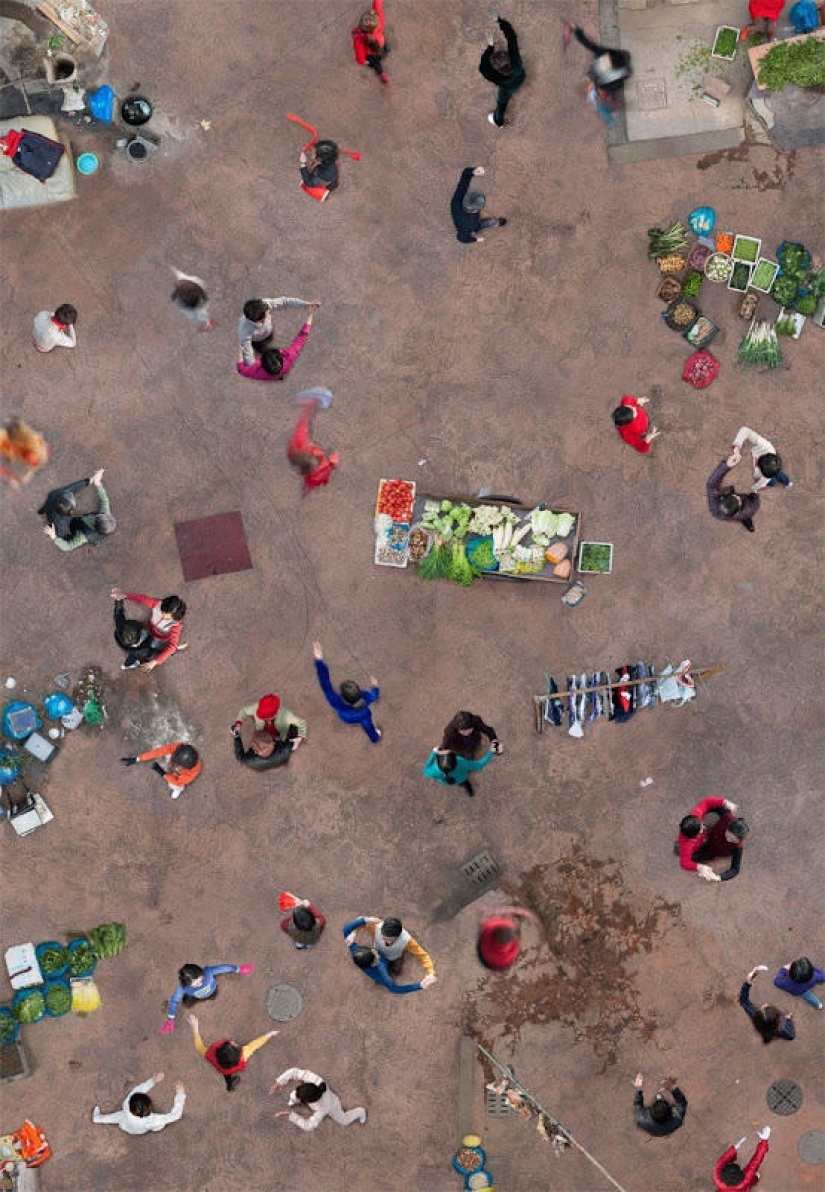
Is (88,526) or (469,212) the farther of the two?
(469,212)

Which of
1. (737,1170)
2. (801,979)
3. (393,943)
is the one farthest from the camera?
(737,1170)

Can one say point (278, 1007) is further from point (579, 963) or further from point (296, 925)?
point (579, 963)

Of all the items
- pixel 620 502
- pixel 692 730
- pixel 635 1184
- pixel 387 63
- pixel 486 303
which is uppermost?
pixel 387 63

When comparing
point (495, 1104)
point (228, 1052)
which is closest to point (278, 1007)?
point (228, 1052)

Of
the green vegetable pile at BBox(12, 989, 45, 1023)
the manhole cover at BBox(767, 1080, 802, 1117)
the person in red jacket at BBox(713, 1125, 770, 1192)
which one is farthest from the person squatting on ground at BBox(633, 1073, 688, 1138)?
the green vegetable pile at BBox(12, 989, 45, 1023)

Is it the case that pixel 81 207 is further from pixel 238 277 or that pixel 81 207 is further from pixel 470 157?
pixel 470 157

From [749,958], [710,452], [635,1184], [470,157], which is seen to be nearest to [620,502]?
[710,452]

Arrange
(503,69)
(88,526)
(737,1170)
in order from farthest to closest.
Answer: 1. (88,526)
2. (503,69)
3. (737,1170)
